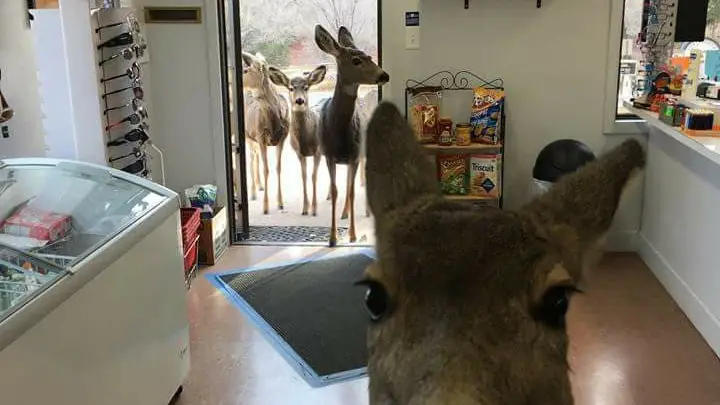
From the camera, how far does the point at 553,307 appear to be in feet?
3.56

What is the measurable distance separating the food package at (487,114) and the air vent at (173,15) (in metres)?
1.84

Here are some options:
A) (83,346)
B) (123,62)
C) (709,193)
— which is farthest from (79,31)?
(709,193)

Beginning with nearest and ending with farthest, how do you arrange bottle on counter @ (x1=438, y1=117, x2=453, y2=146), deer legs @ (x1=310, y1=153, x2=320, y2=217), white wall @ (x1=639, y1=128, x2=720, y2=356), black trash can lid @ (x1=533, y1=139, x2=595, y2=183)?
white wall @ (x1=639, y1=128, x2=720, y2=356), black trash can lid @ (x1=533, y1=139, x2=595, y2=183), bottle on counter @ (x1=438, y1=117, x2=453, y2=146), deer legs @ (x1=310, y1=153, x2=320, y2=217)

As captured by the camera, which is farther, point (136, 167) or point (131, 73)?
point (136, 167)

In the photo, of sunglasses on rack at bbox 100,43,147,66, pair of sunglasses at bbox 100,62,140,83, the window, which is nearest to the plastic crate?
pair of sunglasses at bbox 100,62,140,83

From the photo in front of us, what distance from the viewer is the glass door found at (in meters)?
5.02

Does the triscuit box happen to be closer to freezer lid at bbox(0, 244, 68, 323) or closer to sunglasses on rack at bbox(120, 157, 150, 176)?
sunglasses on rack at bbox(120, 157, 150, 176)

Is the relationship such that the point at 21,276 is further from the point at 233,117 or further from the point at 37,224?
the point at 233,117

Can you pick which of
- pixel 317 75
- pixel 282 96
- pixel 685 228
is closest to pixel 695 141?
pixel 685 228

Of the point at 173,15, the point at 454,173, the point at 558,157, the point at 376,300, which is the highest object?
the point at 173,15

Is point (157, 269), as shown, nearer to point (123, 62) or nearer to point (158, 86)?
point (123, 62)

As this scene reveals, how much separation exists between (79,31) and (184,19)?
1.21m

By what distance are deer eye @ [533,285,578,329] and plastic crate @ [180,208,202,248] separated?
349 centimetres

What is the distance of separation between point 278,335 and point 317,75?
7.04 ft
